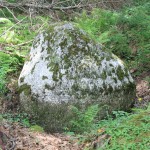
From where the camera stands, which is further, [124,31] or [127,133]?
[124,31]

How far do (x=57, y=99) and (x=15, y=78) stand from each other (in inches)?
65.2

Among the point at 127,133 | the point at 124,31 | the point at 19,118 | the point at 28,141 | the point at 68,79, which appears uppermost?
the point at 124,31

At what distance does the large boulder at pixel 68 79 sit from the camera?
19.1ft

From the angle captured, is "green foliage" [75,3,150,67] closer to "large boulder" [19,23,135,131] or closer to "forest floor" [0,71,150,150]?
"large boulder" [19,23,135,131]

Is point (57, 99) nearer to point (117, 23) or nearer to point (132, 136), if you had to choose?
point (132, 136)

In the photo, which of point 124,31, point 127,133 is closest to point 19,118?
point 127,133

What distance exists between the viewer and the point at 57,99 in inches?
229

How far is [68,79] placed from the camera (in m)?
5.86

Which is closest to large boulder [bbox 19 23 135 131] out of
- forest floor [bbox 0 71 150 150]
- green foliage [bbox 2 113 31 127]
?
green foliage [bbox 2 113 31 127]

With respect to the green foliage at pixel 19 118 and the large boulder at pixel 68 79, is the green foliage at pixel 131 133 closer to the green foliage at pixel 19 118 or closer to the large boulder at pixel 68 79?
the large boulder at pixel 68 79

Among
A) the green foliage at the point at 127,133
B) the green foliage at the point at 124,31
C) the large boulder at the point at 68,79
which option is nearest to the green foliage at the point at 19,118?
the large boulder at the point at 68,79

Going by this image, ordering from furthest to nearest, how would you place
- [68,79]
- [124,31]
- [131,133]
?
1. [124,31]
2. [68,79]
3. [131,133]

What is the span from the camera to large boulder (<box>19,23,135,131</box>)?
5.82m

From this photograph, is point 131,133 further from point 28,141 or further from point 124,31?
point 124,31
